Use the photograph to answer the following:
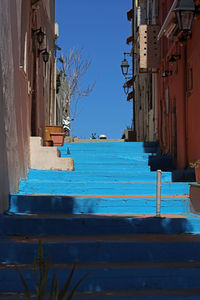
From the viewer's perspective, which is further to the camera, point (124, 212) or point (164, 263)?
point (124, 212)

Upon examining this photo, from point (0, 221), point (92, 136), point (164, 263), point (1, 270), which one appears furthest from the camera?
point (92, 136)

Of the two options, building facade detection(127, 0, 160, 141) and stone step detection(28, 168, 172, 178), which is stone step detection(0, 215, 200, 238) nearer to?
stone step detection(28, 168, 172, 178)

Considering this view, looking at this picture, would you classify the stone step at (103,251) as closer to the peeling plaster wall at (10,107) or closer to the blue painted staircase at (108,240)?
the blue painted staircase at (108,240)

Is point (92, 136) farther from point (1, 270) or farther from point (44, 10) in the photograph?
point (1, 270)

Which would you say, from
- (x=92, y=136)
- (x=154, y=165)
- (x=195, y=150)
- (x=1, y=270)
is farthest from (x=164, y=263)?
(x=92, y=136)

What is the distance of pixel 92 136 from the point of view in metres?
26.6

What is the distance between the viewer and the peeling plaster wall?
524 cm

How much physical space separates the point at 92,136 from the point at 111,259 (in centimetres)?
2261

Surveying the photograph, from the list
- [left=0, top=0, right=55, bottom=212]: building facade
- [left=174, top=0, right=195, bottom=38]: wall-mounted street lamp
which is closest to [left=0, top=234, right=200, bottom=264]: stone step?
[left=0, top=0, right=55, bottom=212]: building facade

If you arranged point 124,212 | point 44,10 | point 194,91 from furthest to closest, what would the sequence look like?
point 44,10 → point 194,91 → point 124,212

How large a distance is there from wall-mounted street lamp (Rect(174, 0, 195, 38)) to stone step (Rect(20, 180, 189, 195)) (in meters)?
2.63

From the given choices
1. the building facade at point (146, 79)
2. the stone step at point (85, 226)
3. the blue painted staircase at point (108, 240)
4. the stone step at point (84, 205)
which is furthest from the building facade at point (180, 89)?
the stone step at point (85, 226)

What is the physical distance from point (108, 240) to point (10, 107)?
2.63 m

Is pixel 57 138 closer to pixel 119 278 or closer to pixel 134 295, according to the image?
pixel 119 278
